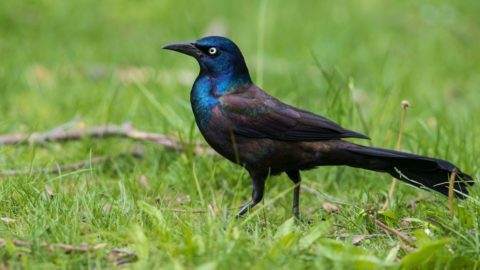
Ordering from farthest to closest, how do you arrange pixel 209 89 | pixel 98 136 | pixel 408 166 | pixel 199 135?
pixel 98 136 < pixel 199 135 < pixel 209 89 < pixel 408 166

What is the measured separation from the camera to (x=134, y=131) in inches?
216

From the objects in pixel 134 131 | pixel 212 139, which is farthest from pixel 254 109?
pixel 134 131

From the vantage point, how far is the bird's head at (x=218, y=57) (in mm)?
4559

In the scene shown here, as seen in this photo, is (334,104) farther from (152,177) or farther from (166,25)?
(166,25)

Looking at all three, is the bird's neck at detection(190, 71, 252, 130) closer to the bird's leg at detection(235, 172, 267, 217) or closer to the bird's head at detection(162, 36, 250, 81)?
the bird's head at detection(162, 36, 250, 81)

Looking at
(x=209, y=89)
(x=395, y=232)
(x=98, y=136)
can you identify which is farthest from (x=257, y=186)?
(x=98, y=136)

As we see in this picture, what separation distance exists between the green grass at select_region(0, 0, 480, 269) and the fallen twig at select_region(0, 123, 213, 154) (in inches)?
2.6

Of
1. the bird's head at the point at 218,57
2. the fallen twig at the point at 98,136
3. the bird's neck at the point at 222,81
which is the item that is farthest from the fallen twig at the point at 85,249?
the fallen twig at the point at 98,136

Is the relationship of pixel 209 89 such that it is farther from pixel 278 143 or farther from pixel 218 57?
pixel 278 143

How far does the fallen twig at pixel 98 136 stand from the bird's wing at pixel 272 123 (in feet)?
3.19

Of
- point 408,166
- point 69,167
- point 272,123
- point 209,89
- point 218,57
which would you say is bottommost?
point 69,167

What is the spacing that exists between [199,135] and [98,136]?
0.72 metres

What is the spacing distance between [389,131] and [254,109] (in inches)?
61.0

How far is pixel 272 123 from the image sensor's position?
440 centimetres
